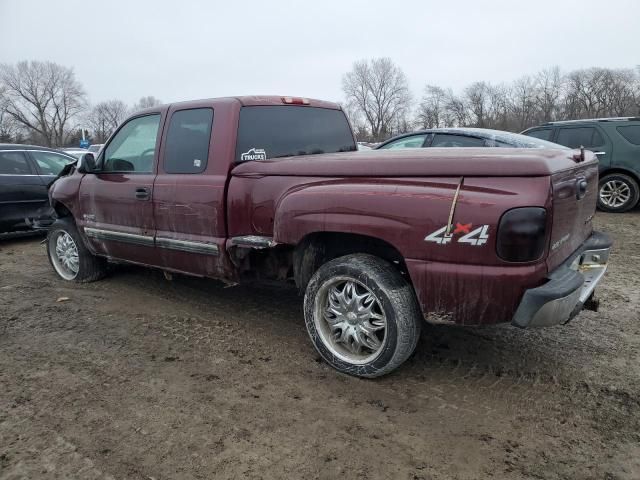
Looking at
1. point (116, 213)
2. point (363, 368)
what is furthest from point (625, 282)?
point (116, 213)

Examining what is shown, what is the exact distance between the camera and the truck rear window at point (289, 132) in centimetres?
385

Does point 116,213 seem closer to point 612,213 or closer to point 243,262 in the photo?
point 243,262

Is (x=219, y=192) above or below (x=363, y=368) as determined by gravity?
above

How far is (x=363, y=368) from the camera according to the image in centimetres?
314

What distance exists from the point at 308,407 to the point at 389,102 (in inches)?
3420

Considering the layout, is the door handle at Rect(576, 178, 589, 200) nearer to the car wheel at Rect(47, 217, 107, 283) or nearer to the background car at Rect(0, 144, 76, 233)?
the car wheel at Rect(47, 217, 107, 283)

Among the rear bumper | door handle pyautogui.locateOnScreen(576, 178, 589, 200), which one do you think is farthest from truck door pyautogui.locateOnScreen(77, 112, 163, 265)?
door handle pyautogui.locateOnScreen(576, 178, 589, 200)

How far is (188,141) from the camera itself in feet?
13.3

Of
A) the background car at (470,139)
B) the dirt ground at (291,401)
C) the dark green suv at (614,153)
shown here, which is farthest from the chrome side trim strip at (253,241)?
the dark green suv at (614,153)

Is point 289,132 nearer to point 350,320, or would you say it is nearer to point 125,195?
point 125,195

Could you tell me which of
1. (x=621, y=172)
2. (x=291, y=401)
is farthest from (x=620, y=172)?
(x=291, y=401)

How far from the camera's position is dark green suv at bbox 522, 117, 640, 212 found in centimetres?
878

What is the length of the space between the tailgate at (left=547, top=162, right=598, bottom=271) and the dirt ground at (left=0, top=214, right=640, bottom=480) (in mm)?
862

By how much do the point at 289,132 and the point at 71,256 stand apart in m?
3.12
